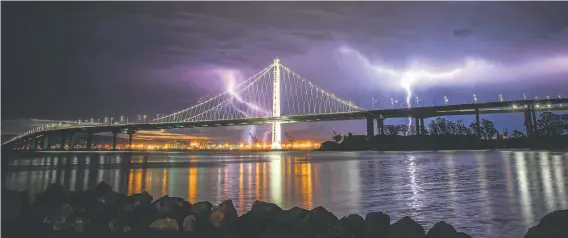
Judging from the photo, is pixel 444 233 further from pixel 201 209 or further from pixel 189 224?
pixel 201 209

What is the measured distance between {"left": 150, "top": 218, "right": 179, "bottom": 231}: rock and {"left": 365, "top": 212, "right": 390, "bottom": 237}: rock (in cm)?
290

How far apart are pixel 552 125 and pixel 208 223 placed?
110148 millimetres

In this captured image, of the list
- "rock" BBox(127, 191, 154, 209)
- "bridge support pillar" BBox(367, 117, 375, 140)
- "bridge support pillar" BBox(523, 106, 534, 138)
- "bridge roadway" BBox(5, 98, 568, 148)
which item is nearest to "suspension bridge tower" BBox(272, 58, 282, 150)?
"bridge roadway" BBox(5, 98, 568, 148)

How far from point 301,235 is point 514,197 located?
6.90 meters

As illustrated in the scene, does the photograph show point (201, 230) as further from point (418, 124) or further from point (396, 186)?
point (418, 124)

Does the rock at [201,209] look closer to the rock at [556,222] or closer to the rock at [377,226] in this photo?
the rock at [377,226]

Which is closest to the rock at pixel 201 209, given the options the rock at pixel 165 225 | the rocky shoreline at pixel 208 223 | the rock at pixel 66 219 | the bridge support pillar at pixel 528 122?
the rocky shoreline at pixel 208 223

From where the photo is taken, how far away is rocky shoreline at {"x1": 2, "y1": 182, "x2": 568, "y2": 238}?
5332mm

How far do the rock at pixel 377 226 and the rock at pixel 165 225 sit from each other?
2898 mm

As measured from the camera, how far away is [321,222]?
5930 mm

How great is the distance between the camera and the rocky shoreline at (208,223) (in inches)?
210

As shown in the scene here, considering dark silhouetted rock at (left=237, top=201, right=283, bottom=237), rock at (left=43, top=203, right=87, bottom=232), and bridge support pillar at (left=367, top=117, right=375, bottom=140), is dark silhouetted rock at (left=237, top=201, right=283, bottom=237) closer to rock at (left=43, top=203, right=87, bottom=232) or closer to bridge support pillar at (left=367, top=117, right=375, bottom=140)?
rock at (left=43, top=203, right=87, bottom=232)

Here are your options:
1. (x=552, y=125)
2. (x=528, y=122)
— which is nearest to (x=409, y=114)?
(x=528, y=122)

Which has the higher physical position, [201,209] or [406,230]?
[201,209]
